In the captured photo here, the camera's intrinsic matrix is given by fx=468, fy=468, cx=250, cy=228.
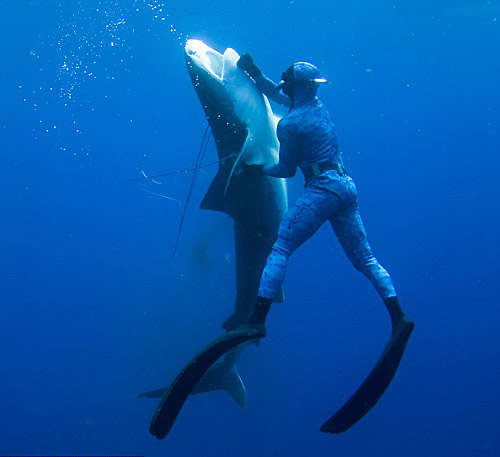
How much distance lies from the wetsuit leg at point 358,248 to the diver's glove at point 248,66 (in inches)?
61.8

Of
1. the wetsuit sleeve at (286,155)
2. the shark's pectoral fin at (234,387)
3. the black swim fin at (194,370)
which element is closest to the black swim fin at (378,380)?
the black swim fin at (194,370)

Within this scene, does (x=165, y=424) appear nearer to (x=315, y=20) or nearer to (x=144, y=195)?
(x=144, y=195)

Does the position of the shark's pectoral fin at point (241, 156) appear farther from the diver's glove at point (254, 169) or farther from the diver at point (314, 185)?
the diver at point (314, 185)

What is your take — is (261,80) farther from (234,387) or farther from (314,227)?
(234,387)

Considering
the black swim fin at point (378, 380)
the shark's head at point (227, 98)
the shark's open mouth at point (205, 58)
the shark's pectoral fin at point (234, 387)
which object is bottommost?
the black swim fin at point (378, 380)

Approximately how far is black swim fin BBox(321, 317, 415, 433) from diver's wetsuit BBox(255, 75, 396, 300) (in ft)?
1.13

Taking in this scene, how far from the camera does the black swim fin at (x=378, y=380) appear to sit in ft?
11.4

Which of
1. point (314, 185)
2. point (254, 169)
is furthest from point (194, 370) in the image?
point (254, 169)

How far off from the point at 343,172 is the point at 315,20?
41.4 feet

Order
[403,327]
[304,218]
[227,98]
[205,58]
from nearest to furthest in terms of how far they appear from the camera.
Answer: [403,327], [304,218], [227,98], [205,58]

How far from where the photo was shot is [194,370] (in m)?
3.36

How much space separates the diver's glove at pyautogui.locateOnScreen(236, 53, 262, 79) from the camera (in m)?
4.39

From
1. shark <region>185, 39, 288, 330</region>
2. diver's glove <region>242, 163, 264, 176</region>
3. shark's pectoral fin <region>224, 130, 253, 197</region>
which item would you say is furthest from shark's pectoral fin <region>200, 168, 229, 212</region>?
diver's glove <region>242, 163, 264, 176</region>

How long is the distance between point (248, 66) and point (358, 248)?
1998 millimetres
